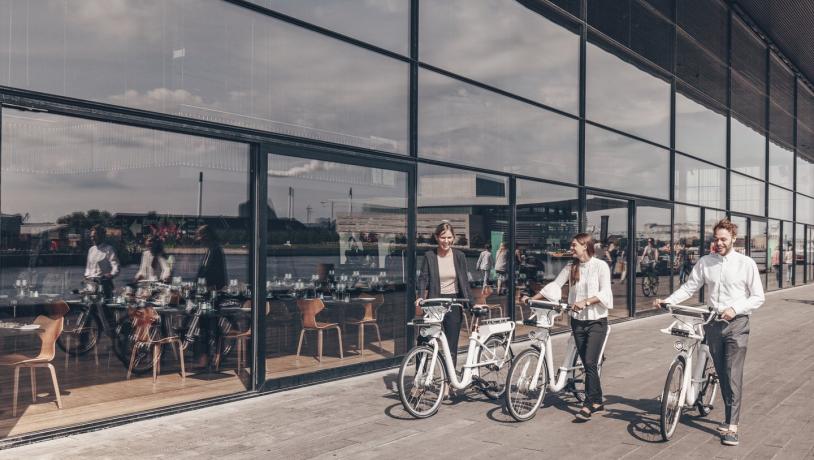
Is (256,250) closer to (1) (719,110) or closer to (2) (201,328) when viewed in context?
(2) (201,328)

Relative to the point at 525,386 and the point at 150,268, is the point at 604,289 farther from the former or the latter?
the point at 150,268

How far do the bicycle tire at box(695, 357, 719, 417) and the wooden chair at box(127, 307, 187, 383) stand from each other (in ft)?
17.1

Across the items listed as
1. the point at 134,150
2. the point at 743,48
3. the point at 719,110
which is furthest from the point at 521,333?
the point at 743,48

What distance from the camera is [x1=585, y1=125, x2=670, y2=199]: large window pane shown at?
12.9 meters

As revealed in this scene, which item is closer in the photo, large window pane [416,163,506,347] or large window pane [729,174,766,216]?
large window pane [416,163,506,347]

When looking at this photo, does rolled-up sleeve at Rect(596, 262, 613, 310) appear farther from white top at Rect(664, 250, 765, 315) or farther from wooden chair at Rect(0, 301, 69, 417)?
wooden chair at Rect(0, 301, 69, 417)

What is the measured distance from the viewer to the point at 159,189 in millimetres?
11898

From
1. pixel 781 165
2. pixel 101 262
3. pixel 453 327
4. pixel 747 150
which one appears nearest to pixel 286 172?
pixel 453 327

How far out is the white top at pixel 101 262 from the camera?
9461mm

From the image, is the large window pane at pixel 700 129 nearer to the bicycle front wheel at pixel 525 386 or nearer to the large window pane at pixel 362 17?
the large window pane at pixel 362 17

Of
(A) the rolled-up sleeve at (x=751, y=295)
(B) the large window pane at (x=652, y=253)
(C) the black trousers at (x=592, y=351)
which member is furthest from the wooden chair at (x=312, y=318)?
(B) the large window pane at (x=652, y=253)

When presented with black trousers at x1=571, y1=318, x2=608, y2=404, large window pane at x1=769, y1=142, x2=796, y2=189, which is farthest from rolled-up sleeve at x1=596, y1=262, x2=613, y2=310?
large window pane at x1=769, y1=142, x2=796, y2=189

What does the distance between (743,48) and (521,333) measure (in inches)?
502

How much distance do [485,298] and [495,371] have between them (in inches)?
153
